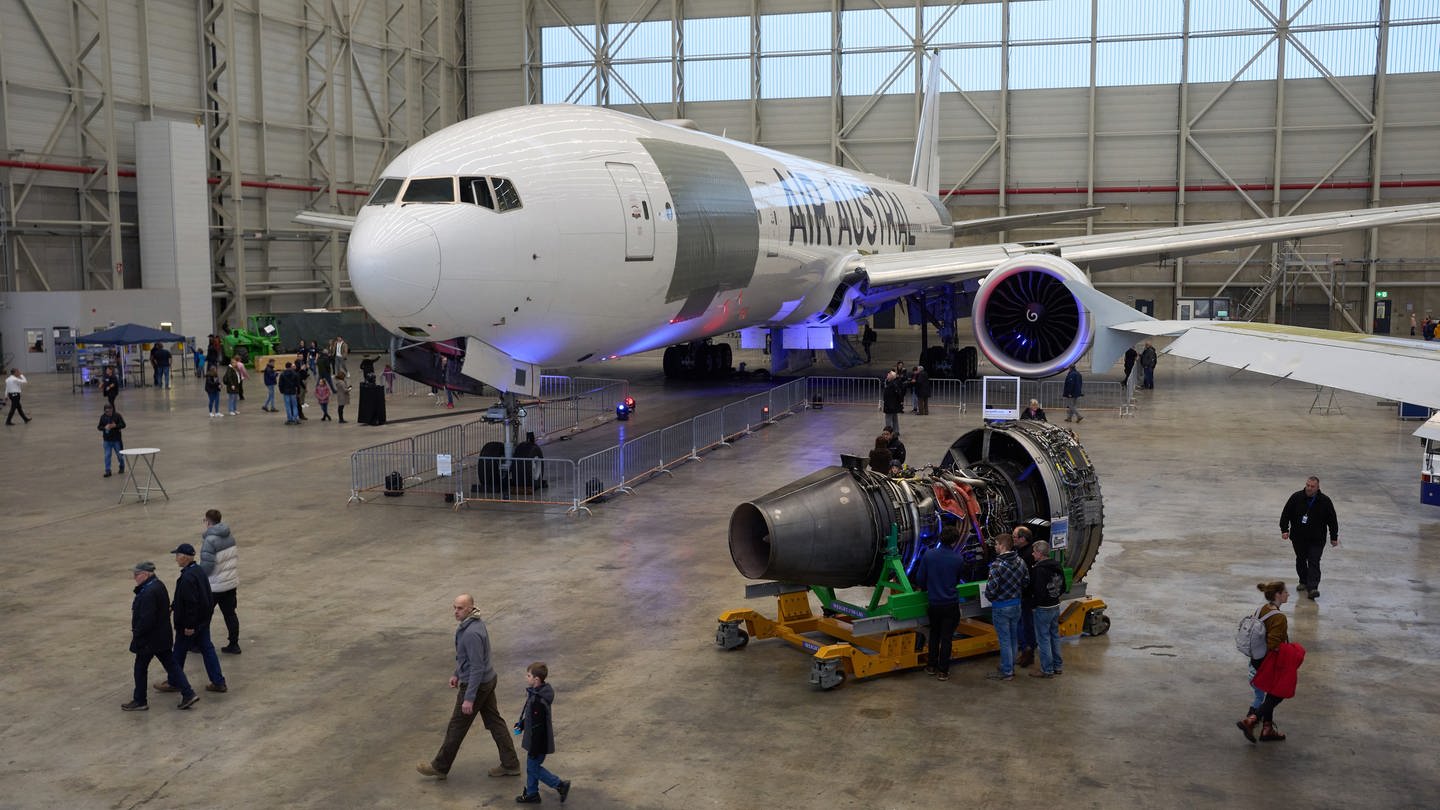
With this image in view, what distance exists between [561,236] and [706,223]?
14.3 feet

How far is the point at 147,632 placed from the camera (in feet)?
32.8

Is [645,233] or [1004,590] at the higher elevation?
[645,233]

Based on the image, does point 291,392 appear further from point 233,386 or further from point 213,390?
point 233,386

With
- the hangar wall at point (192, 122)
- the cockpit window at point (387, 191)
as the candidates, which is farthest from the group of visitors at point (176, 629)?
the hangar wall at point (192, 122)

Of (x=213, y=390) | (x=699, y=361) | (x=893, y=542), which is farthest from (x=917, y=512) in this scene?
(x=699, y=361)

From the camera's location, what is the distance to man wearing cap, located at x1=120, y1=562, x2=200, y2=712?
999cm

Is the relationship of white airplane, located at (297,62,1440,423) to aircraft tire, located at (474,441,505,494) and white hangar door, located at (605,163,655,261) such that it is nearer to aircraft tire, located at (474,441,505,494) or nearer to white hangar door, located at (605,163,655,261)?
white hangar door, located at (605,163,655,261)

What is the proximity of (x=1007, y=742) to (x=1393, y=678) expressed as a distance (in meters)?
3.76

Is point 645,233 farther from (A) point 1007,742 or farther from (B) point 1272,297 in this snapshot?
(B) point 1272,297

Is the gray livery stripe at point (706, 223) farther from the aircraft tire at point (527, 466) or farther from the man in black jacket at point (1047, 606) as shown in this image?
the man in black jacket at point (1047, 606)

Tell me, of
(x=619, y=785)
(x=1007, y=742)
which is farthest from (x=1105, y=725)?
(x=619, y=785)

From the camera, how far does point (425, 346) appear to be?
711 inches

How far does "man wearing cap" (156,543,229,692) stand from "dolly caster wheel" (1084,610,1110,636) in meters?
7.81

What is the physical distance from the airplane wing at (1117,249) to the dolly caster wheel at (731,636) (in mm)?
17443
